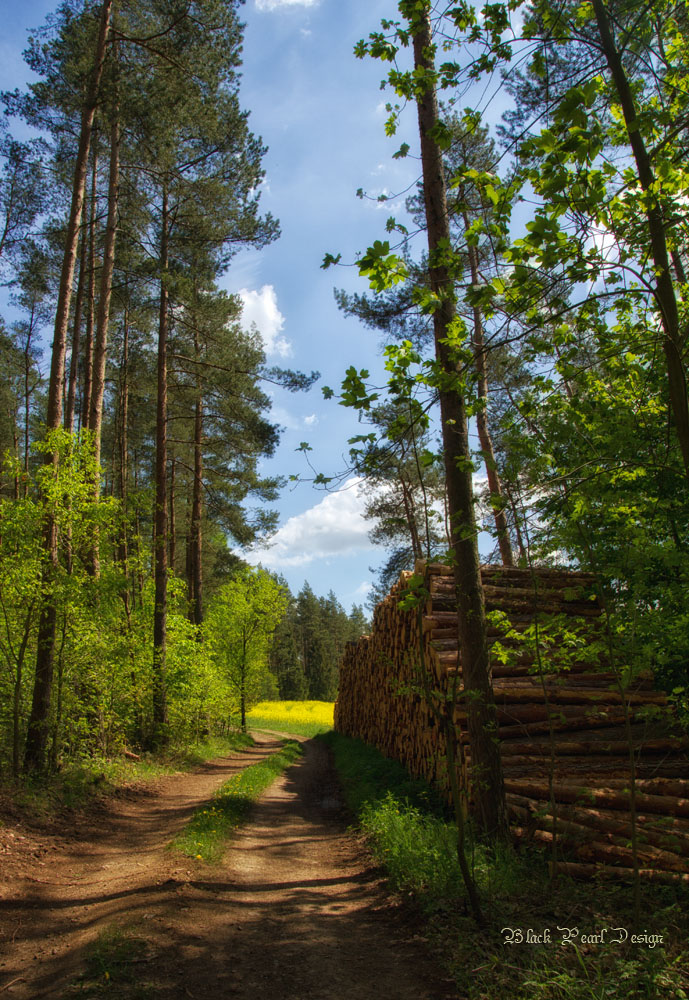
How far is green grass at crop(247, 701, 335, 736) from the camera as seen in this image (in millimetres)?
28797

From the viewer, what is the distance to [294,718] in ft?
115

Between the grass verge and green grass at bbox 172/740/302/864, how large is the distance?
7.24 ft

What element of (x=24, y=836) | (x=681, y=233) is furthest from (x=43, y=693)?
(x=681, y=233)

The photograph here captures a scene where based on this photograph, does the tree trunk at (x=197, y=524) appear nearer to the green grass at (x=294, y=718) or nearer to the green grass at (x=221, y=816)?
the green grass at (x=221, y=816)

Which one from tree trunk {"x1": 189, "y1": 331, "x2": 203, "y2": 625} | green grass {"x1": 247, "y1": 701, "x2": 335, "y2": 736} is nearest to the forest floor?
tree trunk {"x1": 189, "y1": 331, "x2": 203, "y2": 625}

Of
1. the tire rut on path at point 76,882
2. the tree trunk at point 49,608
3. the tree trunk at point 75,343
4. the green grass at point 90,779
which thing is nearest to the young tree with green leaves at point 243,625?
the green grass at point 90,779

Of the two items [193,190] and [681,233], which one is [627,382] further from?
[193,190]

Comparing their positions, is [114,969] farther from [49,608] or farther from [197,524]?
[197,524]

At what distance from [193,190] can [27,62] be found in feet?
13.0

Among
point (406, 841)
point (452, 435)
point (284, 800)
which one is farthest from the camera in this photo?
point (284, 800)

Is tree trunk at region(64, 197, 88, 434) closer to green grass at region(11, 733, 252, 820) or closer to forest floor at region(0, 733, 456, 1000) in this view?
green grass at region(11, 733, 252, 820)

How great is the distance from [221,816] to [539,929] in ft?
17.8

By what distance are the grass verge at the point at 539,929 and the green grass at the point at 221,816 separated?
2206 millimetres

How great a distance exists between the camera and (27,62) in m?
10.8
